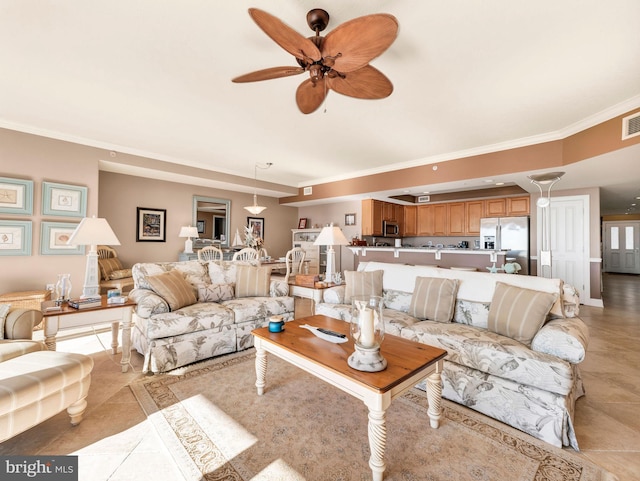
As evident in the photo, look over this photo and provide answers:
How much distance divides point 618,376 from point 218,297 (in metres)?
3.94

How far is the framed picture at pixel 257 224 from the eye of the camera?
23.1ft

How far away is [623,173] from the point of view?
407 centimetres

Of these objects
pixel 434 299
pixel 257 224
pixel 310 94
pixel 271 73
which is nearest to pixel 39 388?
pixel 271 73

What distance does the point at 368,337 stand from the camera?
4.98 ft

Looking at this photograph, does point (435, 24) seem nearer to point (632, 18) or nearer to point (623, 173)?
point (632, 18)

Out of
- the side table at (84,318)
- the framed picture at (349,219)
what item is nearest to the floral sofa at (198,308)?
the side table at (84,318)

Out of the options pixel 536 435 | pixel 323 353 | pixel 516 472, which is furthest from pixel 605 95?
pixel 323 353

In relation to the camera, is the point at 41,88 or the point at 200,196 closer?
the point at 41,88

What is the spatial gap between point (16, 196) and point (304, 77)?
13.2 ft

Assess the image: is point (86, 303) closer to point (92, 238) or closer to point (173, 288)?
point (92, 238)

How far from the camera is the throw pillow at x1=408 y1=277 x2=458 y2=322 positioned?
2543 millimetres

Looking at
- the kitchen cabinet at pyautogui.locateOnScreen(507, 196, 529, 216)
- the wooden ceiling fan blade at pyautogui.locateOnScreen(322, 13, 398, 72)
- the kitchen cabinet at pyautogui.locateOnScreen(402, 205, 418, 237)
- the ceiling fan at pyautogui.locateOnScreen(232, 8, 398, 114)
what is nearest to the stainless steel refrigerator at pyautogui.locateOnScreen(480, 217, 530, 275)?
the kitchen cabinet at pyautogui.locateOnScreen(507, 196, 529, 216)

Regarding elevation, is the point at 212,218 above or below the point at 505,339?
above

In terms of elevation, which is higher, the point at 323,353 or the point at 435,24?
the point at 435,24
